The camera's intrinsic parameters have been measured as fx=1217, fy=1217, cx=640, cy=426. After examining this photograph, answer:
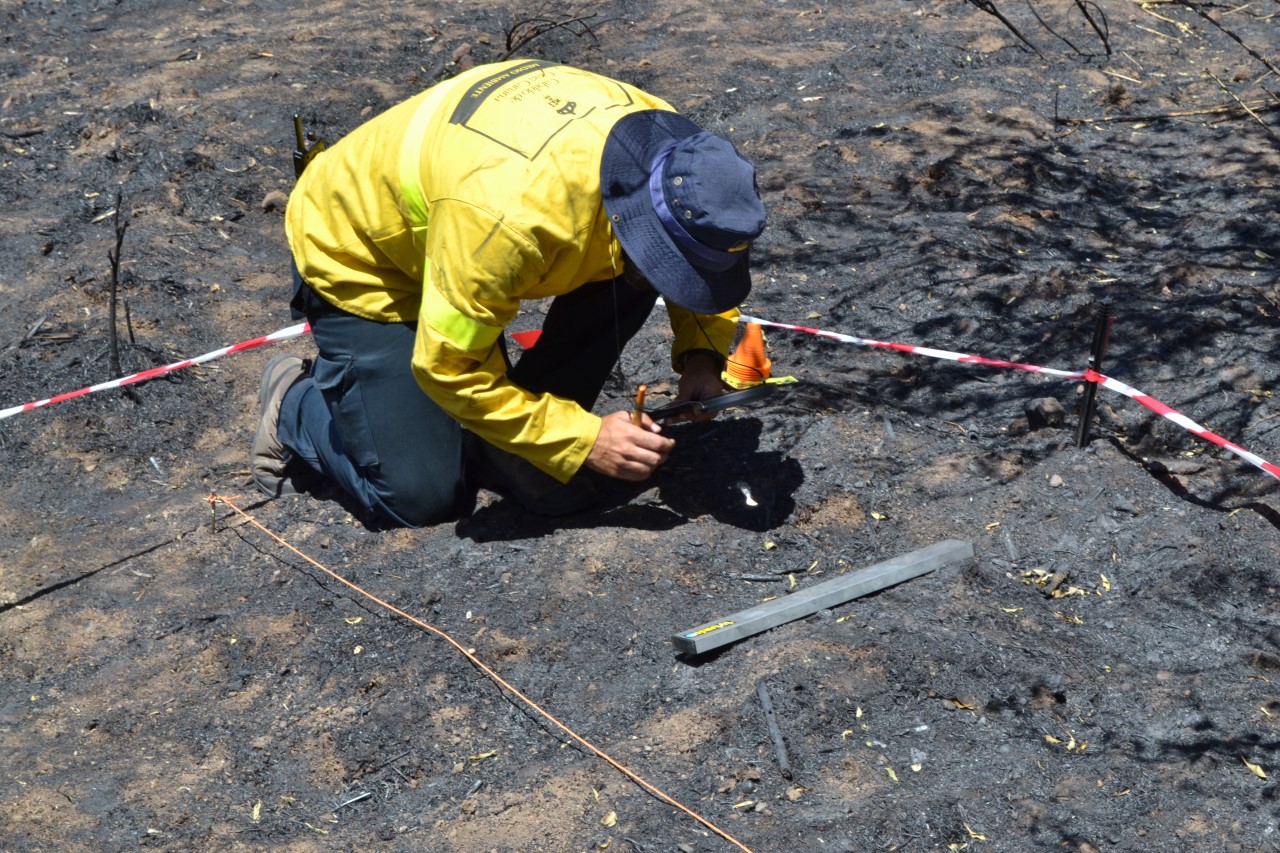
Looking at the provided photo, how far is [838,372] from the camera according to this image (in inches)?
177

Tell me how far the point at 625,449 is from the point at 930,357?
5.25 ft

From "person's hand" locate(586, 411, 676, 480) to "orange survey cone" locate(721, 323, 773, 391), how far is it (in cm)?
62

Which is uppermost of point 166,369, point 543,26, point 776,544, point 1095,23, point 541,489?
point 1095,23

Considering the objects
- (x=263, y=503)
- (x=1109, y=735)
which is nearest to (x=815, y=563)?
(x=1109, y=735)

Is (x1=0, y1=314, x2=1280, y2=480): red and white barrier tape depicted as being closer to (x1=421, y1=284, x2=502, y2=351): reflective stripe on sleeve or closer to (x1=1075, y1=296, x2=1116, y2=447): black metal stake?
(x1=1075, y1=296, x2=1116, y2=447): black metal stake

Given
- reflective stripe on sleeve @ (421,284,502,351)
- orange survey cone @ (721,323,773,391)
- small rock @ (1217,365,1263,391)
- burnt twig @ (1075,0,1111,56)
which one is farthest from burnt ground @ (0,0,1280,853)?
reflective stripe on sleeve @ (421,284,502,351)

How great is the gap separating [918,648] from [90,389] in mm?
3066

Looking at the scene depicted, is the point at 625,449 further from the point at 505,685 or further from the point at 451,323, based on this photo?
the point at 505,685

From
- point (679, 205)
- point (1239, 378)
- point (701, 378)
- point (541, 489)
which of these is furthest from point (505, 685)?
point (1239, 378)

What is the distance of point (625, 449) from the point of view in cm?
339

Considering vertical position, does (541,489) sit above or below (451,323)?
below

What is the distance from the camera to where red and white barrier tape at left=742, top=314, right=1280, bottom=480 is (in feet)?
11.8

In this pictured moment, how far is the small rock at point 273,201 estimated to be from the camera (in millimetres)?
6006

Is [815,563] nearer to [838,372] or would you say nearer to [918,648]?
[918,648]
